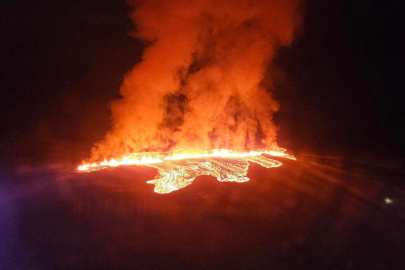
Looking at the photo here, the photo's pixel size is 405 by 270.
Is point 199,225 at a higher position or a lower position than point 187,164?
lower

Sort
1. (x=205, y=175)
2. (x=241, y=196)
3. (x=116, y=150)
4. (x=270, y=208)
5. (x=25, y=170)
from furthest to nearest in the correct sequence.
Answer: (x=116, y=150) < (x=25, y=170) < (x=205, y=175) < (x=241, y=196) < (x=270, y=208)

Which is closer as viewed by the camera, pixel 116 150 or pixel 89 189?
pixel 89 189

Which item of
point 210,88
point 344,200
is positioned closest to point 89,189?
point 344,200

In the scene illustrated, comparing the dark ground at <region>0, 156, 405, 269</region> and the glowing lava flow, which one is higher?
the glowing lava flow

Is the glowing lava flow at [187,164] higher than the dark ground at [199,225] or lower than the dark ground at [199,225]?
higher

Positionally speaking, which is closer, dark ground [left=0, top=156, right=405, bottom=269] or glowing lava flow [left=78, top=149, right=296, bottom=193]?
dark ground [left=0, top=156, right=405, bottom=269]

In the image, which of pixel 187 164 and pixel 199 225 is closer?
pixel 199 225

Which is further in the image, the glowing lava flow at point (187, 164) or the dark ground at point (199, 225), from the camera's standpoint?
the glowing lava flow at point (187, 164)

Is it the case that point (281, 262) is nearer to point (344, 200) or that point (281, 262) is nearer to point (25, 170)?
point (344, 200)
